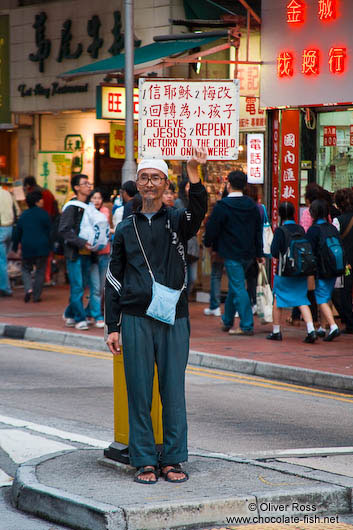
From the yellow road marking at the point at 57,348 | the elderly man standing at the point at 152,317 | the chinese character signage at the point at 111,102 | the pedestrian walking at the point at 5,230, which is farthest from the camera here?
the pedestrian walking at the point at 5,230

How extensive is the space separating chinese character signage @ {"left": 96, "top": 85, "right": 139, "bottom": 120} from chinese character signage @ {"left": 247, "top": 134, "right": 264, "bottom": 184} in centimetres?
208

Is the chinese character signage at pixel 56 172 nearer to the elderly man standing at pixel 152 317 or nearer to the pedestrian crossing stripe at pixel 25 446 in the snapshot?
the pedestrian crossing stripe at pixel 25 446

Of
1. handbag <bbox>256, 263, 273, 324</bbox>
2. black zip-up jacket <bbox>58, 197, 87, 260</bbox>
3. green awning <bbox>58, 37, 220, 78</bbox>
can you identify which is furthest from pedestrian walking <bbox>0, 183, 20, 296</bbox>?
handbag <bbox>256, 263, 273, 324</bbox>

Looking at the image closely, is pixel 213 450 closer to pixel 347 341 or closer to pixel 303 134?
pixel 347 341

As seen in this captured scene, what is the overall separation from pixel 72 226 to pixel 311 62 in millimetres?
4793

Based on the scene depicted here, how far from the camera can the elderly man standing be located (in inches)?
232

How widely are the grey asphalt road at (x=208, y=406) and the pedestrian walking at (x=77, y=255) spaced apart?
1.96 meters

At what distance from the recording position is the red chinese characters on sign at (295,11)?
15531mm

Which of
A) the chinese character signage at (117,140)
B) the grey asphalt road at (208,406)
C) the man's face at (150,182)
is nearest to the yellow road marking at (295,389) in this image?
the grey asphalt road at (208,406)

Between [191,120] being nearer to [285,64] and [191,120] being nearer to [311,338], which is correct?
[311,338]

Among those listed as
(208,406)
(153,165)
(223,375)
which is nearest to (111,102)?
(223,375)

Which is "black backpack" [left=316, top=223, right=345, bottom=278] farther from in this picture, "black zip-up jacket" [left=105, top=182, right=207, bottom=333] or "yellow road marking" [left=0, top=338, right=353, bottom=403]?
"black zip-up jacket" [left=105, top=182, right=207, bottom=333]

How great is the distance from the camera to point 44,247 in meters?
17.1

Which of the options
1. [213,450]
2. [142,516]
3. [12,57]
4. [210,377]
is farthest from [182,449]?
[12,57]
